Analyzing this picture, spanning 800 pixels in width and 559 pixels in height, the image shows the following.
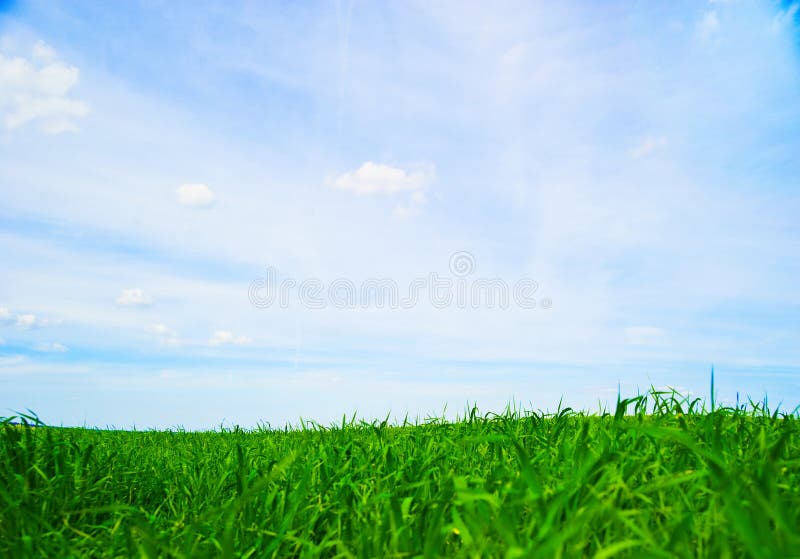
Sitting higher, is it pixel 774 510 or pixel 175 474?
pixel 774 510

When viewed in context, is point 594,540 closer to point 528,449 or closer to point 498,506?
point 498,506

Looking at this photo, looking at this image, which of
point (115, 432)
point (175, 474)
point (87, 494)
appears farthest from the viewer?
point (115, 432)

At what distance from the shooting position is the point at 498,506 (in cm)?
217

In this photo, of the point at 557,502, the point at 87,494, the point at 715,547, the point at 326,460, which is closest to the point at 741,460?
the point at 715,547

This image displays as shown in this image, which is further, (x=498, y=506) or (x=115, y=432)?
(x=115, y=432)

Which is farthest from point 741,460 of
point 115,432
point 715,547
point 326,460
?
point 115,432

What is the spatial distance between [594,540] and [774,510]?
0.65 m

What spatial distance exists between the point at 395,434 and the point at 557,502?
3.28 meters

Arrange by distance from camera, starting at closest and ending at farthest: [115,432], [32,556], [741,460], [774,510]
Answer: [774,510]
[32,556]
[741,460]
[115,432]

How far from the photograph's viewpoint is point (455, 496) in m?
2.59

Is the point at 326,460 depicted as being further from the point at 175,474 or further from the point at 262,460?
the point at 175,474

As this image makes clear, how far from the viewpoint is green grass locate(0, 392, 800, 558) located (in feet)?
6.70

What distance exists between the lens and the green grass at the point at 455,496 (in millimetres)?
2043

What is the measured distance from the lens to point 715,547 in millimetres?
1910
